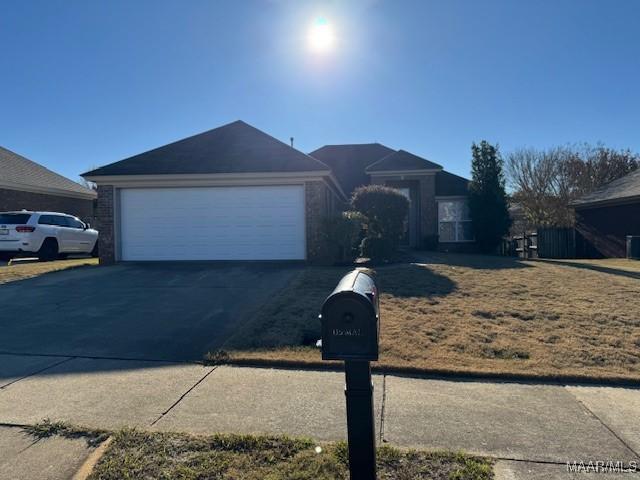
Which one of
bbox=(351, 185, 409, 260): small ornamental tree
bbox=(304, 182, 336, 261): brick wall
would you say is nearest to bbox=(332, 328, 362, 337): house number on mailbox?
bbox=(304, 182, 336, 261): brick wall

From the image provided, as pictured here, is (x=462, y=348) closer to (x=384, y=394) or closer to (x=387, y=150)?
(x=384, y=394)

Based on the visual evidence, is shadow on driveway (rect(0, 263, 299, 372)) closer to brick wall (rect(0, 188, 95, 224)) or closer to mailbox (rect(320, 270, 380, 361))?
mailbox (rect(320, 270, 380, 361))

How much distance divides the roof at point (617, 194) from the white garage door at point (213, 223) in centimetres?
1435

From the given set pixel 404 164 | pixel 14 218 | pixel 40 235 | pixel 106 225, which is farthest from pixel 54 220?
pixel 404 164

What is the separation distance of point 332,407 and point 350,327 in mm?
1865

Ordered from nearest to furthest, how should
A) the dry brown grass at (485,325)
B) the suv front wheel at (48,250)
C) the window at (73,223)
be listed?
the dry brown grass at (485,325), the suv front wheel at (48,250), the window at (73,223)

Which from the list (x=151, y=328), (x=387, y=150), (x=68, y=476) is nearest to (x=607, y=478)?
(x=68, y=476)

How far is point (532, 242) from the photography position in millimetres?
22781

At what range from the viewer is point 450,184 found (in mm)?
21375

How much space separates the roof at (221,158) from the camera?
13.3 m

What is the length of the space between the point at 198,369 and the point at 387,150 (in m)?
21.5

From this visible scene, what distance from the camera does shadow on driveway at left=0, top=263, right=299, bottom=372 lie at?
5.88m

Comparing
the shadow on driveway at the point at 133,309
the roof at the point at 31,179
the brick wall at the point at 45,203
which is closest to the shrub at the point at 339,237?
the shadow on driveway at the point at 133,309

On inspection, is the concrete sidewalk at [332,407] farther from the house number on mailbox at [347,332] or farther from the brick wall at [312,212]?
the brick wall at [312,212]
